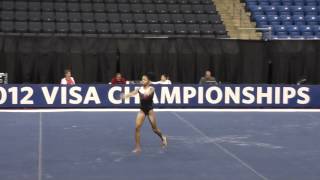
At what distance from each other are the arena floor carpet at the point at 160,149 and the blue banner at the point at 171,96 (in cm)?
112

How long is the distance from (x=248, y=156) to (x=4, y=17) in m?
16.3

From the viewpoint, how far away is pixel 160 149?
12305 mm

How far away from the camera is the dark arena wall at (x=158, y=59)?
21734 millimetres

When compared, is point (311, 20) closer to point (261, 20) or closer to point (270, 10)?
point (270, 10)

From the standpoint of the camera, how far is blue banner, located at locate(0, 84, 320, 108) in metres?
19.9

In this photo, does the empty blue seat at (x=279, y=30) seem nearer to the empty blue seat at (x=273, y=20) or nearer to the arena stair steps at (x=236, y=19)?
the empty blue seat at (x=273, y=20)

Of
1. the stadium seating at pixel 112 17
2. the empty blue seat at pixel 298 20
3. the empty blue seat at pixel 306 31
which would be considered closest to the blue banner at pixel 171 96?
the stadium seating at pixel 112 17

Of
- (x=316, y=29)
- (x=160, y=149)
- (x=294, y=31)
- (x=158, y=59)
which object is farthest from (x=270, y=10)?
(x=160, y=149)

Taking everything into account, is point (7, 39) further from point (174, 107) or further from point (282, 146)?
point (282, 146)

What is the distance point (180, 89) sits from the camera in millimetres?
20719

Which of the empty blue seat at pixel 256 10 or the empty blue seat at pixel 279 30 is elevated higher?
the empty blue seat at pixel 256 10

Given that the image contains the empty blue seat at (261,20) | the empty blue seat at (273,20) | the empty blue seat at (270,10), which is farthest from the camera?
the empty blue seat at (270,10)

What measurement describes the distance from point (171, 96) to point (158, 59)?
236 centimetres

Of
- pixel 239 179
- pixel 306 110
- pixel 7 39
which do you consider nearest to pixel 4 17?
pixel 7 39
